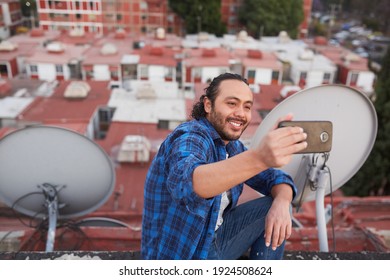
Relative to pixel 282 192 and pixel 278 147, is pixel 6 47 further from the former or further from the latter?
pixel 278 147

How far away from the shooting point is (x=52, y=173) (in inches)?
114

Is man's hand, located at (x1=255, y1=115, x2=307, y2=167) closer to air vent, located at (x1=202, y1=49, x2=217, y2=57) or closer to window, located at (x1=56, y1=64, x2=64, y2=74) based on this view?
air vent, located at (x1=202, y1=49, x2=217, y2=57)

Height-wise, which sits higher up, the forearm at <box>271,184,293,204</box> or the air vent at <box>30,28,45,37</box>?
the forearm at <box>271,184,293,204</box>

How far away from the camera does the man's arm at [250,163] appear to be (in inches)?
45.9

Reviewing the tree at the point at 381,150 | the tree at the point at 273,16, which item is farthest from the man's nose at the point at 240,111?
the tree at the point at 273,16

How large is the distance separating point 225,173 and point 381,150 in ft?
22.5

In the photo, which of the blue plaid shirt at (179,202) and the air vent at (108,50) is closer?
the blue plaid shirt at (179,202)

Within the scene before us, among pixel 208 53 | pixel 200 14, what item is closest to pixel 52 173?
pixel 208 53

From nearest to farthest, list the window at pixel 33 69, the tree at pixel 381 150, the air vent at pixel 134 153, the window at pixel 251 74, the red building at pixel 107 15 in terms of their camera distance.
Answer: the tree at pixel 381 150 < the air vent at pixel 134 153 < the window at pixel 33 69 < the window at pixel 251 74 < the red building at pixel 107 15

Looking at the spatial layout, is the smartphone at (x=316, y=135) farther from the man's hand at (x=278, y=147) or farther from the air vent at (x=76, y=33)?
the air vent at (x=76, y=33)

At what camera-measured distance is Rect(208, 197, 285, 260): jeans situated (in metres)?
2.05

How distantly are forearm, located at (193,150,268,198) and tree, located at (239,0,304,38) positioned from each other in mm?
29663

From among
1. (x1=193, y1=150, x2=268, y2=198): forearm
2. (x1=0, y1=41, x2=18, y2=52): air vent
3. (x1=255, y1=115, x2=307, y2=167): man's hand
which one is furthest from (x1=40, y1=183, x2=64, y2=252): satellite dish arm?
(x1=0, y1=41, x2=18, y2=52): air vent
